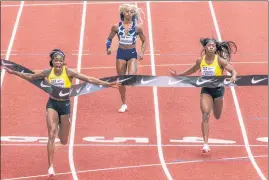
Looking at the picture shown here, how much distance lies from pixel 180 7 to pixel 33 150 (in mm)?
8943

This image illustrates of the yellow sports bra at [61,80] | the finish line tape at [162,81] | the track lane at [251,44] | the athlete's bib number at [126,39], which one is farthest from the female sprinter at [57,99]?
the track lane at [251,44]

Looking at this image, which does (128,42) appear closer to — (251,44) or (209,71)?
(209,71)

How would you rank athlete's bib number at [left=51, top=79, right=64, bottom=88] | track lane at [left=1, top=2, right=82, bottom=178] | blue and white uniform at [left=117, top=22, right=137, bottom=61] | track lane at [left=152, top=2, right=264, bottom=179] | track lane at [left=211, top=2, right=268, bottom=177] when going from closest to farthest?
athlete's bib number at [left=51, top=79, right=64, bottom=88] < track lane at [left=152, top=2, right=264, bottom=179] < track lane at [left=1, top=2, right=82, bottom=178] < track lane at [left=211, top=2, right=268, bottom=177] < blue and white uniform at [left=117, top=22, right=137, bottom=61]

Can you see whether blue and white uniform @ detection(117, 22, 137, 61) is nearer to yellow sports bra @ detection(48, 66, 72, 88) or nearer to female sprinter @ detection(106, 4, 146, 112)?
female sprinter @ detection(106, 4, 146, 112)

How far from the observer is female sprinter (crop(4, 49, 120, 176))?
Result: 50.9ft

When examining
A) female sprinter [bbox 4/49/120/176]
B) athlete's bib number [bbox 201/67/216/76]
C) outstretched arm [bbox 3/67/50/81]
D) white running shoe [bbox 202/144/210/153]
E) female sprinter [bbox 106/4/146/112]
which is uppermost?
female sprinter [bbox 106/4/146/112]

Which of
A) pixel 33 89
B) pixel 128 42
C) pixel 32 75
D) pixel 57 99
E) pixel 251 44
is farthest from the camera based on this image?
pixel 251 44

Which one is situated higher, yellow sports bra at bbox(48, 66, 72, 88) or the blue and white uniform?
the blue and white uniform

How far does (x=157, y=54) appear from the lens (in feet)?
72.9

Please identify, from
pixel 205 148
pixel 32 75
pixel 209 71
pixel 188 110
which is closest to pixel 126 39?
pixel 188 110

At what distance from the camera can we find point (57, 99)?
15672 millimetres

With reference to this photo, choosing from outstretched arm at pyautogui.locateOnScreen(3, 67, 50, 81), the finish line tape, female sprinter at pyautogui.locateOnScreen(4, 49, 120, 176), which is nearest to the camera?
female sprinter at pyautogui.locateOnScreen(4, 49, 120, 176)

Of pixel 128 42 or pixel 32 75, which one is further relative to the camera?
pixel 128 42

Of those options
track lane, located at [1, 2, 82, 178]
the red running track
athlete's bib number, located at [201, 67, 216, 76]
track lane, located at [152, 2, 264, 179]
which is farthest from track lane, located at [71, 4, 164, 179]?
athlete's bib number, located at [201, 67, 216, 76]
